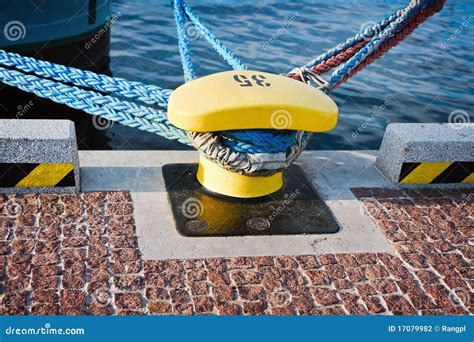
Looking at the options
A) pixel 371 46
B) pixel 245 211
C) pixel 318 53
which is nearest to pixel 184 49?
pixel 371 46

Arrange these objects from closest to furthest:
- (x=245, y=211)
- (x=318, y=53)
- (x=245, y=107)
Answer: (x=245, y=107), (x=245, y=211), (x=318, y=53)

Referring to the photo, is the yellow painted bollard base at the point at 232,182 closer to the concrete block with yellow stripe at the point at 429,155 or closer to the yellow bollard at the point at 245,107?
the yellow bollard at the point at 245,107

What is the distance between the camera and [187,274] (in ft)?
13.1

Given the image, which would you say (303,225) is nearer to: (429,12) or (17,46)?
(429,12)

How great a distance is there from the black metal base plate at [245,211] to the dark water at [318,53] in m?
2.90

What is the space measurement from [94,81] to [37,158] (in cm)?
88

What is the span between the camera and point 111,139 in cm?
796

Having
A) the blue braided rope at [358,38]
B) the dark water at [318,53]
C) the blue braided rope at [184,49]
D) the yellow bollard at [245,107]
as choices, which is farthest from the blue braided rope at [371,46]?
the dark water at [318,53]

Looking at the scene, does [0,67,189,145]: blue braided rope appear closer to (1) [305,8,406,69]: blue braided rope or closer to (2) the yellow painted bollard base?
(2) the yellow painted bollard base

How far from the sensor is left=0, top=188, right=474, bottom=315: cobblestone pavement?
12.2ft

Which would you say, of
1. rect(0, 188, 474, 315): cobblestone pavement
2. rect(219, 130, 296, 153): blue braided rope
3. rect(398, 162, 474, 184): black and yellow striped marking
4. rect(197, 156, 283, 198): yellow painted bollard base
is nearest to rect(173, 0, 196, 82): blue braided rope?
rect(197, 156, 283, 198): yellow painted bollard base

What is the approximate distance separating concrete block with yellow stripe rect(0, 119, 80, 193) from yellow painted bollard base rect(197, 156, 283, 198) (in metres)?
1.03

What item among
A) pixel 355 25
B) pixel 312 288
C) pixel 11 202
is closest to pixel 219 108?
pixel 312 288

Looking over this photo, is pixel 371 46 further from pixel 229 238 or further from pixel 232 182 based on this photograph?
pixel 229 238
